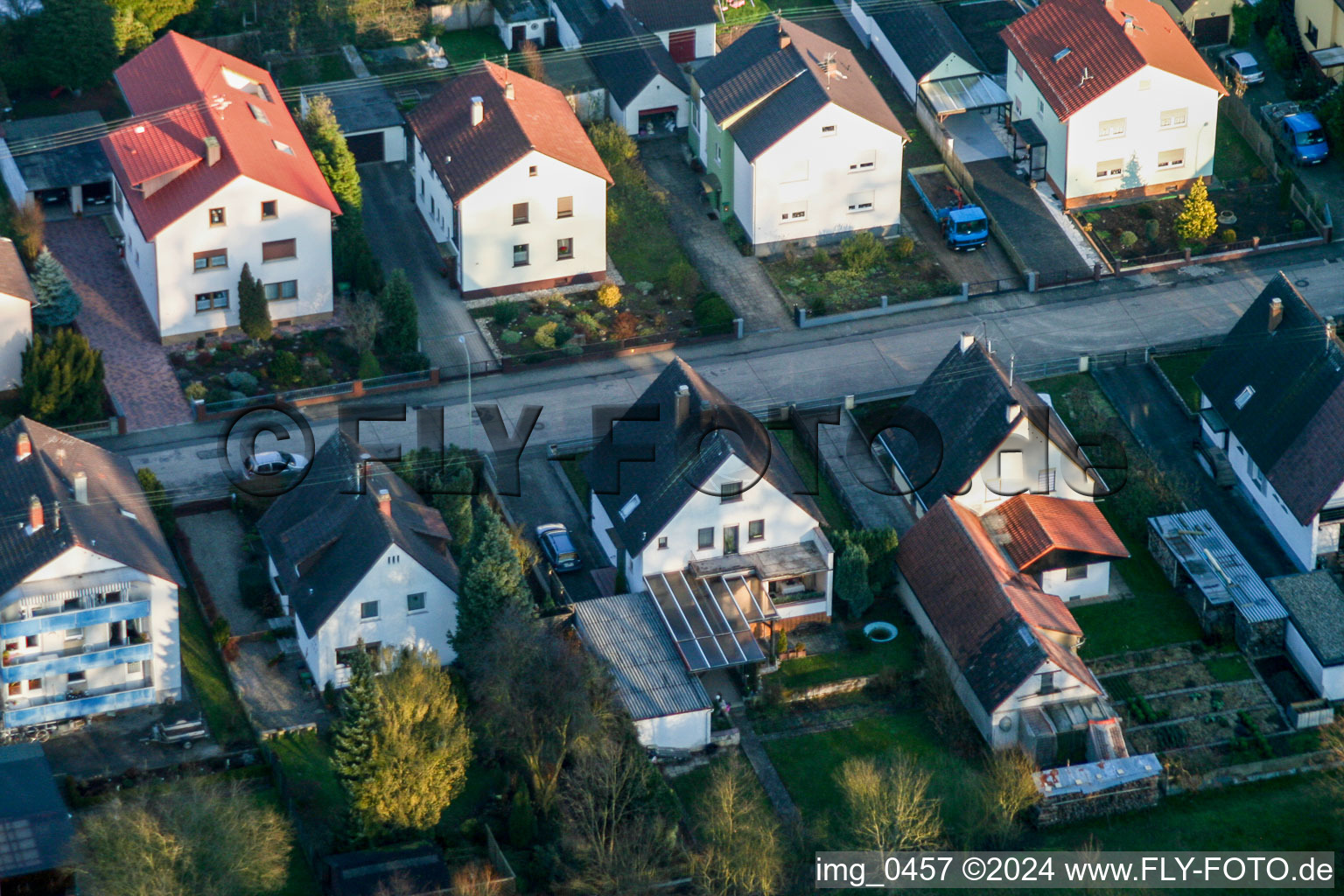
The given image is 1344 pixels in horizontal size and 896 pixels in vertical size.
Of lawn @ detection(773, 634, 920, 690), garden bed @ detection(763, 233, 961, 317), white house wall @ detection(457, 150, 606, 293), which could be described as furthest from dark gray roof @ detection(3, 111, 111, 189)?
lawn @ detection(773, 634, 920, 690)

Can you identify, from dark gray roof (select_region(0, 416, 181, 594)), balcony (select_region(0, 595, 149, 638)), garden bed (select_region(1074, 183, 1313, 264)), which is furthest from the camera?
garden bed (select_region(1074, 183, 1313, 264))

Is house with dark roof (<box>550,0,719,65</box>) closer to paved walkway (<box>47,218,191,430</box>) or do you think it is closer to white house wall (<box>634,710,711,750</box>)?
paved walkway (<box>47,218,191,430</box>)

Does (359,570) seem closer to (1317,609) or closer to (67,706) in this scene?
(67,706)

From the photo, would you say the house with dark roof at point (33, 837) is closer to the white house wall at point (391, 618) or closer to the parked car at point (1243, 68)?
the white house wall at point (391, 618)

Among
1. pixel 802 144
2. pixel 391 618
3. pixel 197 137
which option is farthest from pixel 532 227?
pixel 391 618

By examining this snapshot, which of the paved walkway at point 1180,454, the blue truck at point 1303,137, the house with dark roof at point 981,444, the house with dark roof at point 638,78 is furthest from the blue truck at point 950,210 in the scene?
the blue truck at point 1303,137

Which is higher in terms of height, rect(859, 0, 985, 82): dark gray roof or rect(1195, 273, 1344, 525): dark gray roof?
rect(859, 0, 985, 82): dark gray roof
